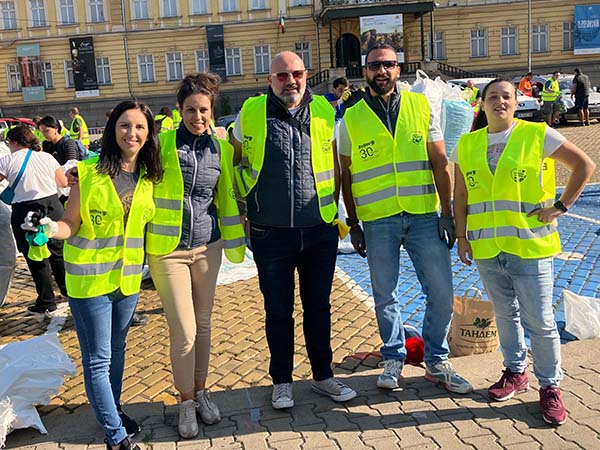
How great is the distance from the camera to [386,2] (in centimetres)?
3553

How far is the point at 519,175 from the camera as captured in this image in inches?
133

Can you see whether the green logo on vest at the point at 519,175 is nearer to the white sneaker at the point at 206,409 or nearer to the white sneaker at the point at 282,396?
the white sneaker at the point at 282,396

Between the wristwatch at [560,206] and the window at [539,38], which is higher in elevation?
the window at [539,38]

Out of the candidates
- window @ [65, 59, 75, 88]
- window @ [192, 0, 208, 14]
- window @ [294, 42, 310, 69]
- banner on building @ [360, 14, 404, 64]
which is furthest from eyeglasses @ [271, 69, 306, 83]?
window @ [65, 59, 75, 88]

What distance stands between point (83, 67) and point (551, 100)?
31.2 meters

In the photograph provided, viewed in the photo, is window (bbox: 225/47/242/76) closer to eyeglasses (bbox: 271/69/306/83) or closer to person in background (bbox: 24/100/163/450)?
eyeglasses (bbox: 271/69/306/83)

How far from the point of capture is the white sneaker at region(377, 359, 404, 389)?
388cm

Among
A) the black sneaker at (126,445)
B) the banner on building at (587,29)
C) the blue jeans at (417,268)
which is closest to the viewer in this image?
the black sneaker at (126,445)

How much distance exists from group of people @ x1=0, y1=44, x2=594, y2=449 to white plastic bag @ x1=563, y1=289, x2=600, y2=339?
114cm

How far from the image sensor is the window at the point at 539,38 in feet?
125

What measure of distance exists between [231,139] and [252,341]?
79.1 inches

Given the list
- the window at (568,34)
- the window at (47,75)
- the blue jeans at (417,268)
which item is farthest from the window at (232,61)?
the blue jeans at (417,268)

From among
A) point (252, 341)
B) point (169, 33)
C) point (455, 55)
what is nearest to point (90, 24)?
point (169, 33)

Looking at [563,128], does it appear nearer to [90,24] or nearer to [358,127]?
[358,127]
